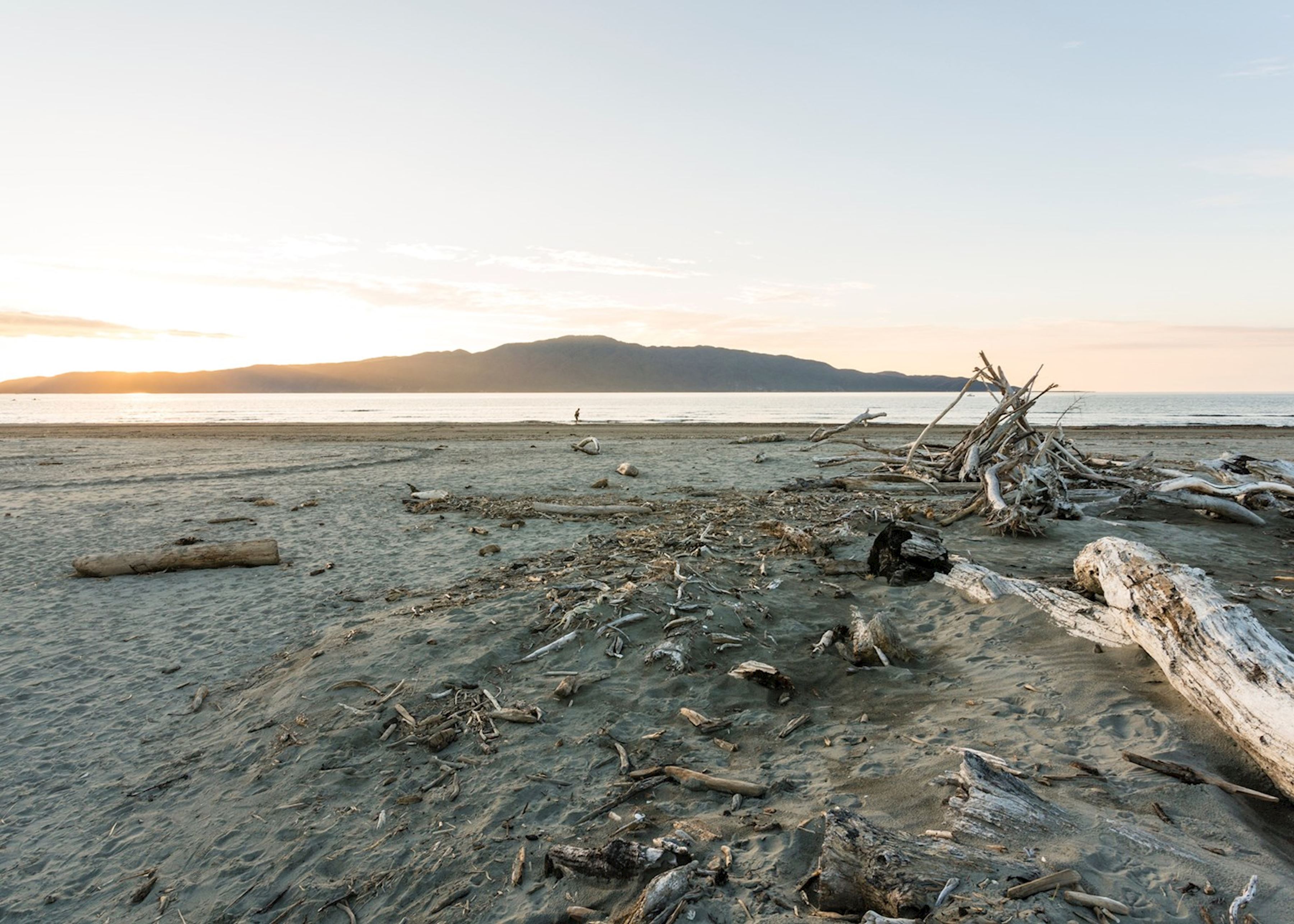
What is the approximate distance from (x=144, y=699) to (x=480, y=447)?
1996 centimetres

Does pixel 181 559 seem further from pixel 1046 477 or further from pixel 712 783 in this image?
pixel 1046 477

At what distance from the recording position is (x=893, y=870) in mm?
2598

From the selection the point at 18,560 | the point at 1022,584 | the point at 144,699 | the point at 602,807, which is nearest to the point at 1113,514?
the point at 1022,584

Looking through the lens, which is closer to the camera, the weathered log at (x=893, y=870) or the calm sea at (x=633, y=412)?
the weathered log at (x=893, y=870)

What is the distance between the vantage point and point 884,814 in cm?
311

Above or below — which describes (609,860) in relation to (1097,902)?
below

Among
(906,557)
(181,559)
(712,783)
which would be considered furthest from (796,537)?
(181,559)

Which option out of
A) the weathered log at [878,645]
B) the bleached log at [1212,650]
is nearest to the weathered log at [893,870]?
the bleached log at [1212,650]

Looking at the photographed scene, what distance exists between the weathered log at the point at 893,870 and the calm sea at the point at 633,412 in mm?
24287

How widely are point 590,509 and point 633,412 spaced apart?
5995 centimetres

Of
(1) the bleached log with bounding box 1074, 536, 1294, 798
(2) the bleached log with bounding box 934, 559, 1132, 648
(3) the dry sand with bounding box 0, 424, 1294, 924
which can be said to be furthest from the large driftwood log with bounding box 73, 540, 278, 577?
(1) the bleached log with bounding box 1074, 536, 1294, 798

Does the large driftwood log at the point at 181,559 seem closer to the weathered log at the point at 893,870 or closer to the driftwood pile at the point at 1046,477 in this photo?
the weathered log at the point at 893,870

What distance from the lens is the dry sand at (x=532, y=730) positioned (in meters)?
3.07

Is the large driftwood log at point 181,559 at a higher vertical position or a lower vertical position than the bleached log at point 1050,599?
lower
